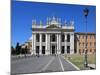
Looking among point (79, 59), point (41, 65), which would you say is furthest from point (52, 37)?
point (79, 59)

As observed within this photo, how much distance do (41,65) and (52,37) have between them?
0.64 meters

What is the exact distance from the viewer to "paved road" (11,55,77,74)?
227 inches

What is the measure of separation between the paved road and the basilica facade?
142mm

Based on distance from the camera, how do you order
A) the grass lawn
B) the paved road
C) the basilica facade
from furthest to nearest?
the grass lawn → the basilica facade → the paved road

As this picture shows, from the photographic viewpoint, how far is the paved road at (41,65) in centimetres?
578

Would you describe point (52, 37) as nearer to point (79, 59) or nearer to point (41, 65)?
point (41, 65)

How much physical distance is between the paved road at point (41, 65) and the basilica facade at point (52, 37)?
14cm

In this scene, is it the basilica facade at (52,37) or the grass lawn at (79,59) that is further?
the grass lawn at (79,59)

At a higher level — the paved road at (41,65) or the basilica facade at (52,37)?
the basilica facade at (52,37)

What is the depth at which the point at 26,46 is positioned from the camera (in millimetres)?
5887

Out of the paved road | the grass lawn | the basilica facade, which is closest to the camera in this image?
the paved road

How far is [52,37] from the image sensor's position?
20.1 feet

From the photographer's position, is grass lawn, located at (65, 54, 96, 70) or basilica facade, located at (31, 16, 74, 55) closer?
basilica facade, located at (31, 16, 74, 55)
